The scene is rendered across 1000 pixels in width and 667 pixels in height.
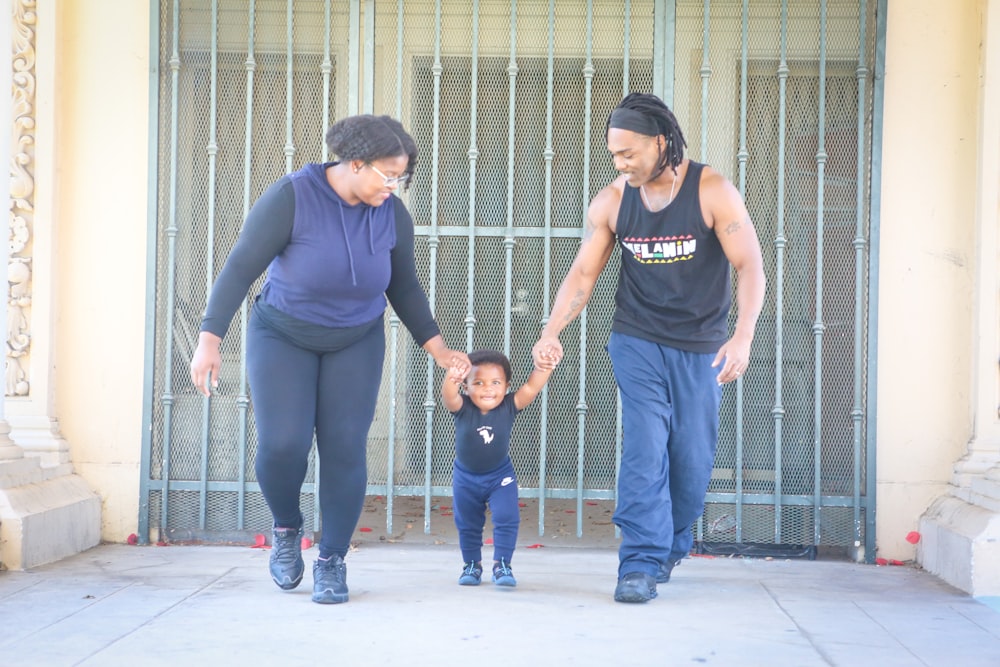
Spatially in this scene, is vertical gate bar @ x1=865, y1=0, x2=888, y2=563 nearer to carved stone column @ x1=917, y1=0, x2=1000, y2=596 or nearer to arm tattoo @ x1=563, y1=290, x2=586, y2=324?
carved stone column @ x1=917, y1=0, x2=1000, y2=596

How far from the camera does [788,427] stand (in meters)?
5.73

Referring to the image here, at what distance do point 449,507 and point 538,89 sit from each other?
2.83m

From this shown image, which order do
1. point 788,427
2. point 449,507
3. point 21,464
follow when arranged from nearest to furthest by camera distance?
1. point 21,464
2. point 788,427
3. point 449,507

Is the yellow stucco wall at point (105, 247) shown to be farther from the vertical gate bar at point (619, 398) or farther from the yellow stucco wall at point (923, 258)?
the yellow stucco wall at point (923, 258)

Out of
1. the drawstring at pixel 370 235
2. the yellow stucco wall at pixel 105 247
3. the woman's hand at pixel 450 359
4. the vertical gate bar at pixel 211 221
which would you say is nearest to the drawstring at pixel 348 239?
the drawstring at pixel 370 235

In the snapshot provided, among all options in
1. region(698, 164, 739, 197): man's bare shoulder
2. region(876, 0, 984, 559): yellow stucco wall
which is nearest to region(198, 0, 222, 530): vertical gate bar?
region(698, 164, 739, 197): man's bare shoulder

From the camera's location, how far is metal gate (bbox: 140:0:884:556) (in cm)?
570

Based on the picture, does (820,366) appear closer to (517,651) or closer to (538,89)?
(538,89)

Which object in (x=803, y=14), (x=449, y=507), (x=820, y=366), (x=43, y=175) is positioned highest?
(x=803, y=14)

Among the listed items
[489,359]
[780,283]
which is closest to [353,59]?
[489,359]

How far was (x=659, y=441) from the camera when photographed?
449 centimetres

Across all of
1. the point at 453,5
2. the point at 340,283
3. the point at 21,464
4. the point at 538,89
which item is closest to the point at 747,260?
the point at 340,283

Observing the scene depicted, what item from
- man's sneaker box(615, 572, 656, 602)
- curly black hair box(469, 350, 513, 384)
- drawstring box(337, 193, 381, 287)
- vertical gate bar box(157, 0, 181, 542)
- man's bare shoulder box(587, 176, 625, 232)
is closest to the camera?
drawstring box(337, 193, 381, 287)

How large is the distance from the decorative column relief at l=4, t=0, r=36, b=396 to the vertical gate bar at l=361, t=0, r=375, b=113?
1592mm
